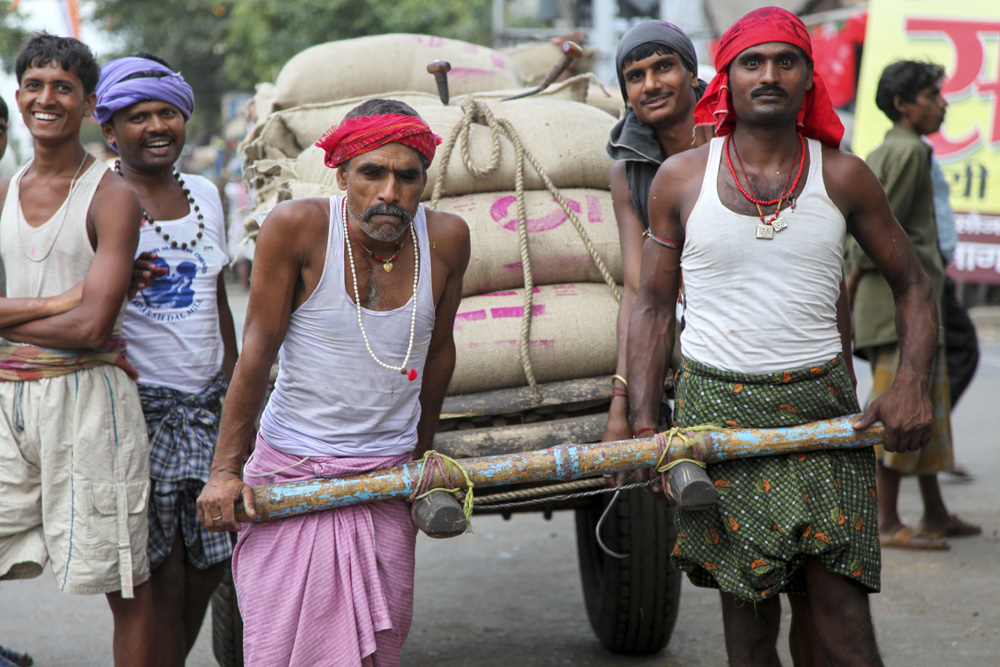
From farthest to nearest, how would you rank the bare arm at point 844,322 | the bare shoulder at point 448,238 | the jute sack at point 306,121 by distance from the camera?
the jute sack at point 306,121
the bare arm at point 844,322
the bare shoulder at point 448,238

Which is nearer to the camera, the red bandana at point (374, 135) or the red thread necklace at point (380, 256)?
the red bandana at point (374, 135)

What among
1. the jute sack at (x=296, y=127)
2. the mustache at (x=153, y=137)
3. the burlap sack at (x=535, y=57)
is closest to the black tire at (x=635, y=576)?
the jute sack at (x=296, y=127)

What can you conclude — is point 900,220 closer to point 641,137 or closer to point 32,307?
point 641,137

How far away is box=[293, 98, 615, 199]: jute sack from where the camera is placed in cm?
330

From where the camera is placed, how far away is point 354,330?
241 centimetres

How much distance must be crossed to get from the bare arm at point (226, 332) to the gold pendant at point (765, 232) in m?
1.72

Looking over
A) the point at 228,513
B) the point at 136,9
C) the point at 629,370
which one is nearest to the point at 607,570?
the point at 629,370

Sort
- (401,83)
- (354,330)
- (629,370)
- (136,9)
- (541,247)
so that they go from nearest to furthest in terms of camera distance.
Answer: (354,330)
(629,370)
(541,247)
(401,83)
(136,9)

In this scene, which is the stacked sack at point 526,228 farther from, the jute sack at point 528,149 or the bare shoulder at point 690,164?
the bare shoulder at point 690,164

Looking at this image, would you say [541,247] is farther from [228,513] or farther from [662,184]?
[228,513]

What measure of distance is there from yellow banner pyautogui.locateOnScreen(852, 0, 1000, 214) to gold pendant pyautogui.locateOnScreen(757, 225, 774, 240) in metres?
7.72

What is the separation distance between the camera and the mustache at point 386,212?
7.67 feet

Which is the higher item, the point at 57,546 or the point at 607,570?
the point at 57,546

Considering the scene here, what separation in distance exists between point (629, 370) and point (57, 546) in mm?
1581
